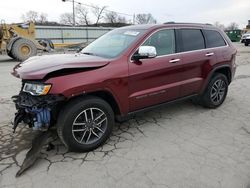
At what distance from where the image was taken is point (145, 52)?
3529 mm

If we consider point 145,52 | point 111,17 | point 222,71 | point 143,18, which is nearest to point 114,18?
point 111,17

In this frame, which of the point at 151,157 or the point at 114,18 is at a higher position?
the point at 114,18

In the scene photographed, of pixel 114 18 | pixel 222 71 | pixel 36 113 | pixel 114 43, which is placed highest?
pixel 114 18

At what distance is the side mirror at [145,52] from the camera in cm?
352

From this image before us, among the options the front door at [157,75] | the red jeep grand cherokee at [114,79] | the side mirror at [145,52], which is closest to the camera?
the red jeep grand cherokee at [114,79]

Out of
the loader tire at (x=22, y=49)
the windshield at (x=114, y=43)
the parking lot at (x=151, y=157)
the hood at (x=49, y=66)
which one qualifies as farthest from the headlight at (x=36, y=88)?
the loader tire at (x=22, y=49)

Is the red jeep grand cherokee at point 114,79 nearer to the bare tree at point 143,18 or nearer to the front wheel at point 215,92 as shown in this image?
the front wheel at point 215,92

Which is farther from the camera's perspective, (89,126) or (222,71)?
(222,71)

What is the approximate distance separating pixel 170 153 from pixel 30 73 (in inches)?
→ 86.1

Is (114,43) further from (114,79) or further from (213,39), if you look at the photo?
(213,39)

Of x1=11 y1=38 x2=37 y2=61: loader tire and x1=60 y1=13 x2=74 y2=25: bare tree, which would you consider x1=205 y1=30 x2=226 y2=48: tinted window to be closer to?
x1=11 y1=38 x2=37 y2=61: loader tire

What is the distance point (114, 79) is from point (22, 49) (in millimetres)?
11929

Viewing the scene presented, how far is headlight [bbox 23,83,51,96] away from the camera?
117 inches

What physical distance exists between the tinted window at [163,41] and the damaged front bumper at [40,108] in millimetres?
1762
